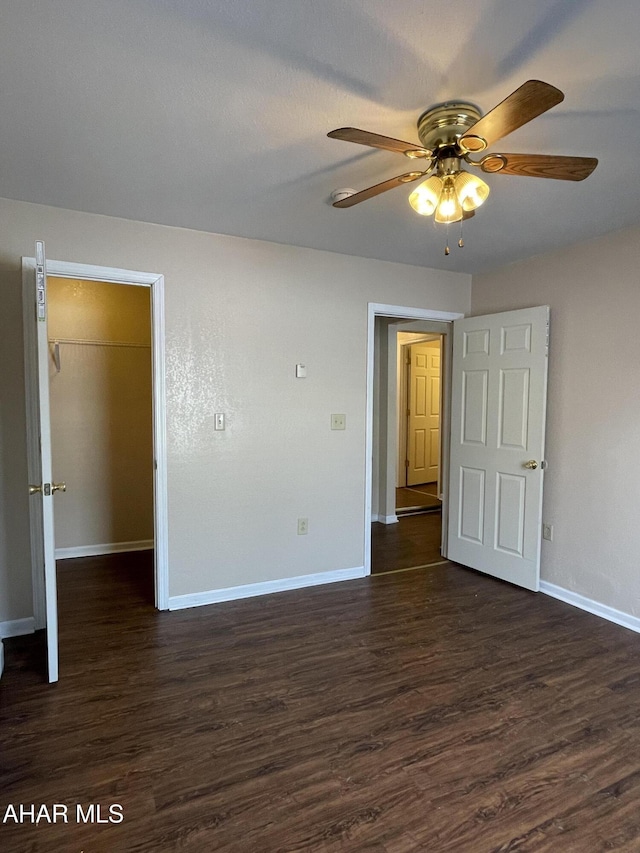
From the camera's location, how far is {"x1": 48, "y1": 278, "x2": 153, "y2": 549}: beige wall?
13.3 feet

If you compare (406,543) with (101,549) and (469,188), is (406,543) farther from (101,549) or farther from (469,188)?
(469,188)

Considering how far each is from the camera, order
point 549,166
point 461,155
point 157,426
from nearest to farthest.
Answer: point 549,166, point 461,155, point 157,426

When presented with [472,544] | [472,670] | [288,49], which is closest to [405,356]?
[472,544]

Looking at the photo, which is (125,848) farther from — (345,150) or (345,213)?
(345,213)

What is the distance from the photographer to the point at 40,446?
7.44ft

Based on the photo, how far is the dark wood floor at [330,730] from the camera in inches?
60.7

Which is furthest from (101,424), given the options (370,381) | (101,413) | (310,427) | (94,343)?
(370,381)

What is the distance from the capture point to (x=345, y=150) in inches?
77.3

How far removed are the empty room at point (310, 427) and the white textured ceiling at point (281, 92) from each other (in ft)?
0.04

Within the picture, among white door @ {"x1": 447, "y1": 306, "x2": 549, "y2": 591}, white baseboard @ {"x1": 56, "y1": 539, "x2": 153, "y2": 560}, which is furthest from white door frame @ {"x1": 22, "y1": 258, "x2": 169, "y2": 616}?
white door @ {"x1": 447, "y1": 306, "x2": 549, "y2": 591}

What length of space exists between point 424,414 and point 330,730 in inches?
227

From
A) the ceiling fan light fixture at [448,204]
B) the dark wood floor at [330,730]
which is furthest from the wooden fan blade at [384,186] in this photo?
the dark wood floor at [330,730]

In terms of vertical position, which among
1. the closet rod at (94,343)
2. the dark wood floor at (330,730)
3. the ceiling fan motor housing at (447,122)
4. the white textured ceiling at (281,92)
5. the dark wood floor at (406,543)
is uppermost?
the white textured ceiling at (281,92)

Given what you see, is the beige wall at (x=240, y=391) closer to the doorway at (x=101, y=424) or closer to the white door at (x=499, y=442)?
the white door at (x=499, y=442)
